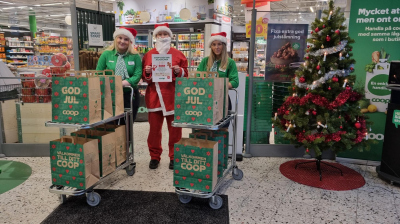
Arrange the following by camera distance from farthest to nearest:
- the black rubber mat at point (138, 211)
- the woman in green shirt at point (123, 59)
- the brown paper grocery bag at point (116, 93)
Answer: the woman in green shirt at point (123, 59)
the brown paper grocery bag at point (116, 93)
the black rubber mat at point (138, 211)

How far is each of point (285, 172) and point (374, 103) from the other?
4.81 ft

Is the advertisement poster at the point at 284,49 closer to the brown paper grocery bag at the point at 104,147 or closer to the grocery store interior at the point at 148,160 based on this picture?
the grocery store interior at the point at 148,160

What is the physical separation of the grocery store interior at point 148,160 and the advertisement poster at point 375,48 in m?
0.08

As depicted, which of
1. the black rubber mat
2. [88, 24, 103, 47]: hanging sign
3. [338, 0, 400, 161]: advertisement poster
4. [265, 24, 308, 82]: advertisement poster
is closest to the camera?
the black rubber mat

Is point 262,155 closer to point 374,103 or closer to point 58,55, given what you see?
point 374,103

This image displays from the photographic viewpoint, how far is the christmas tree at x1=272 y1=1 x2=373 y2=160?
10.4 ft

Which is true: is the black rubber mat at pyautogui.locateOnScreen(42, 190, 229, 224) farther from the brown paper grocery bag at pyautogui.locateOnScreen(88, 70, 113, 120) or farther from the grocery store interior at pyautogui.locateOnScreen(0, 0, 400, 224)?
the brown paper grocery bag at pyautogui.locateOnScreen(88, 70, 113, 120)

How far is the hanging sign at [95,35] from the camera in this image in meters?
3.96

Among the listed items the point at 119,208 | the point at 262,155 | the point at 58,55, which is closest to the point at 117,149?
the point at 119,208

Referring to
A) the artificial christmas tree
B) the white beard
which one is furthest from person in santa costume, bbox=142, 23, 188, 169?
the artificial christmas tree

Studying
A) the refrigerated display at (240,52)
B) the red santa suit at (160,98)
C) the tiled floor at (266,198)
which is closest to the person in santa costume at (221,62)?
the red santa suit at (160,98)

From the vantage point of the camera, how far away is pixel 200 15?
970 cm

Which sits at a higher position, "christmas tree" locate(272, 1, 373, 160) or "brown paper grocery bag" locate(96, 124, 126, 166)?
"christmas tree" locate(272, 1, 373, 160)

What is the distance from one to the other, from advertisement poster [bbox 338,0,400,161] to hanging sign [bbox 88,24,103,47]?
11.1ft
